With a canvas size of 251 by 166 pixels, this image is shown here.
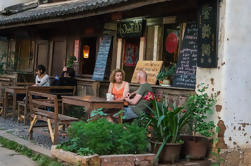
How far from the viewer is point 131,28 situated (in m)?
8.72

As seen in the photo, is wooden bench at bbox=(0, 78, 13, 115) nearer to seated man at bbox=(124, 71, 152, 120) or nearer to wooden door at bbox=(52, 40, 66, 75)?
Result: wooden door at bbox=(52, 40, 66, 75)

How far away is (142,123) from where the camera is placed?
18.3ft

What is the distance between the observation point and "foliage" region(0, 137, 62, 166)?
497 centimetres

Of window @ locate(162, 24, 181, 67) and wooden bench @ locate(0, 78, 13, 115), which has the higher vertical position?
window @ locate(162, 24, 181, 67)

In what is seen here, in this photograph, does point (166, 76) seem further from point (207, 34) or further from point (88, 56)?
point (88, 56)

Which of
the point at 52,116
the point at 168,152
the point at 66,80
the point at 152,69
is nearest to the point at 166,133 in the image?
the point at 168,152

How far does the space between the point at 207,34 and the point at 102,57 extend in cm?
421

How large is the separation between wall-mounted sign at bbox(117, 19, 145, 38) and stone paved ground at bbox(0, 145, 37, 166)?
13.8 feet

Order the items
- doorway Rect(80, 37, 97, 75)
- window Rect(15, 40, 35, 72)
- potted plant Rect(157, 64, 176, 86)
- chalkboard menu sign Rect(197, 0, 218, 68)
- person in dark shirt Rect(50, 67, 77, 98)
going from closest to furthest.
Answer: chalkboard menu sign Rect(197, 0, 218, 68), potted plant Rect(157, 64, 176, 86), person in dark shirt Rect(50, 67, 77, 98), doorway Rect(80, 37, 97, 75), window Rect(15, 40, 35, 72)

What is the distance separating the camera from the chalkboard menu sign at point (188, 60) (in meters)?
6.79

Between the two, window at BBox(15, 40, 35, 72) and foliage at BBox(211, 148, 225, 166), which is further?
window at BBox(15, 40, 35, 72)

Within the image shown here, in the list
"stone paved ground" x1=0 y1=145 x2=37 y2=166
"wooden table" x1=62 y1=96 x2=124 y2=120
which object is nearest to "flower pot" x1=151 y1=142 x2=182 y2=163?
"wooden table" x1=62 y1=96 x2=124 y2=120

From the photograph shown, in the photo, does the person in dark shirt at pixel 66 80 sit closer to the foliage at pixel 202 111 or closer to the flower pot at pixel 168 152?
the foliage at pixel 202 111

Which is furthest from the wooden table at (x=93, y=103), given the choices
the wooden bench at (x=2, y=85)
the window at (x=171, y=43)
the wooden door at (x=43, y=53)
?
the wooden door at (x=43, y=53)
